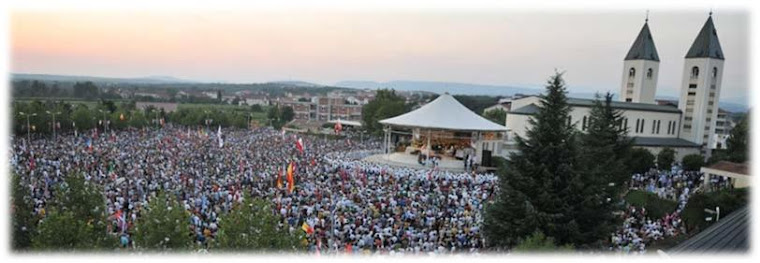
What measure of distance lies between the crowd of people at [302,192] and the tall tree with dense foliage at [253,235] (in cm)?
Answer: 117

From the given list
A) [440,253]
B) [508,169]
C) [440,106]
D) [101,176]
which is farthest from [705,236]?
[440,106]

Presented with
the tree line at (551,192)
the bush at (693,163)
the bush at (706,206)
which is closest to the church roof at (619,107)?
the bush at (693,163)

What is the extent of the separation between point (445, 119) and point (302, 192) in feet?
46.6

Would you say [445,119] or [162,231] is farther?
[445,119]

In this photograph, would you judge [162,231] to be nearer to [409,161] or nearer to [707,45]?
[409,161]

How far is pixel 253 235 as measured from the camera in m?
8.50

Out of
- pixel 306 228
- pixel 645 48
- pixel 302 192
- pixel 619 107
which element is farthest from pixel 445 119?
pixel 645 48

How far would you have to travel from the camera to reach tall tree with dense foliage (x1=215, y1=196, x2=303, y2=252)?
329 inches

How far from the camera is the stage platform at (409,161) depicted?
2886cm

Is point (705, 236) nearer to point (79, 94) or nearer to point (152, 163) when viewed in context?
point (152, 163)

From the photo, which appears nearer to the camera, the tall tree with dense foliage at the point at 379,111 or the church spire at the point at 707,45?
the church spire at the point at 707,45

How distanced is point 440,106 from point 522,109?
10.0 meters

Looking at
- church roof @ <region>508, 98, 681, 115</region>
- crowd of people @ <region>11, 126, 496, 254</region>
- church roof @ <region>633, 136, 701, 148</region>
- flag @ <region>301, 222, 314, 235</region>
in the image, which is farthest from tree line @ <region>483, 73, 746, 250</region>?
church roof @ <region>633, 136, 701, 148</region>

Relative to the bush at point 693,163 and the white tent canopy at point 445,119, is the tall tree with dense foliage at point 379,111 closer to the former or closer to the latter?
the white tent canopy at point 445,119
